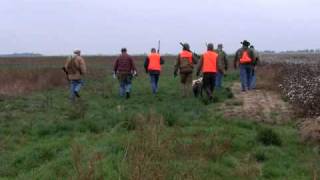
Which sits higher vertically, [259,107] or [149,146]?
[149,146]

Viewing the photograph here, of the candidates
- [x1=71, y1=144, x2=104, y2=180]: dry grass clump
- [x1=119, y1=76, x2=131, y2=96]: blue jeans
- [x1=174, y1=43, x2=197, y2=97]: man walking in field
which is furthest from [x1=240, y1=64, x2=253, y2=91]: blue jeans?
[x1=71, y1=144, x2=104, y2=180]: dry grass clump

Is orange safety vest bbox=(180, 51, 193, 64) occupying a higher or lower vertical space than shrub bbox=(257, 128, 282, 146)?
higher

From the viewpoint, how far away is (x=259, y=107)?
17.2 metres

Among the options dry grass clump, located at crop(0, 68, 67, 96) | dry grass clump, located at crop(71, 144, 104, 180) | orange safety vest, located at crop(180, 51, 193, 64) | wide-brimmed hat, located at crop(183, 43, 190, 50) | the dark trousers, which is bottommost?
dry grass clump, located at crop(0, 68, 67, 96)

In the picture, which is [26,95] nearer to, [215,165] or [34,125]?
[34,125]

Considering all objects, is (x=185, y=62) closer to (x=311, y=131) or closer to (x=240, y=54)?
(x=240, y=54)

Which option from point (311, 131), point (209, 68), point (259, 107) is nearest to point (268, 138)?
point (311, 131)

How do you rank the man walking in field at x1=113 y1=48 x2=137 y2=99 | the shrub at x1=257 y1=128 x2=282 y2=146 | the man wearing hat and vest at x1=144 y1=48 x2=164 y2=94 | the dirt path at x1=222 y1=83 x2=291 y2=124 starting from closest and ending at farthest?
the shrub at x1=257 y1=128 x2=282 y2=146, the dirt path at x1=222 y1=83 x2=291 y2=124, the man walking in field at x1=113 y1=48 x2=137 y2=99, the man wearing hat and vest at x1=144 y1=48 x2=164 y2=94

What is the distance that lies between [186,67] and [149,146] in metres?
12.2

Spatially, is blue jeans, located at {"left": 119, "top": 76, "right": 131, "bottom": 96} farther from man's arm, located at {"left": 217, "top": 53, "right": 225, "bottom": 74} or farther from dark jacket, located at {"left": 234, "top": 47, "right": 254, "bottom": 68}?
dark jacket, located at {"left": 234, "top": 47, "right": 254, "bottom": 68}

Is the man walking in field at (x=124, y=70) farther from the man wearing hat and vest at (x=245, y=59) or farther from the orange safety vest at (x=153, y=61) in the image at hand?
the man wearing hat and vest at (x=245, y=59)

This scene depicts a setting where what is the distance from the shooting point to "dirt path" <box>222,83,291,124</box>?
15.6m

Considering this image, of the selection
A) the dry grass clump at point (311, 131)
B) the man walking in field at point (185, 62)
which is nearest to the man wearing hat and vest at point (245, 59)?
the man walking in field at point (185, 62)

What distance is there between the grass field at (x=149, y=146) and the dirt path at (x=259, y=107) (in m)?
0.43
